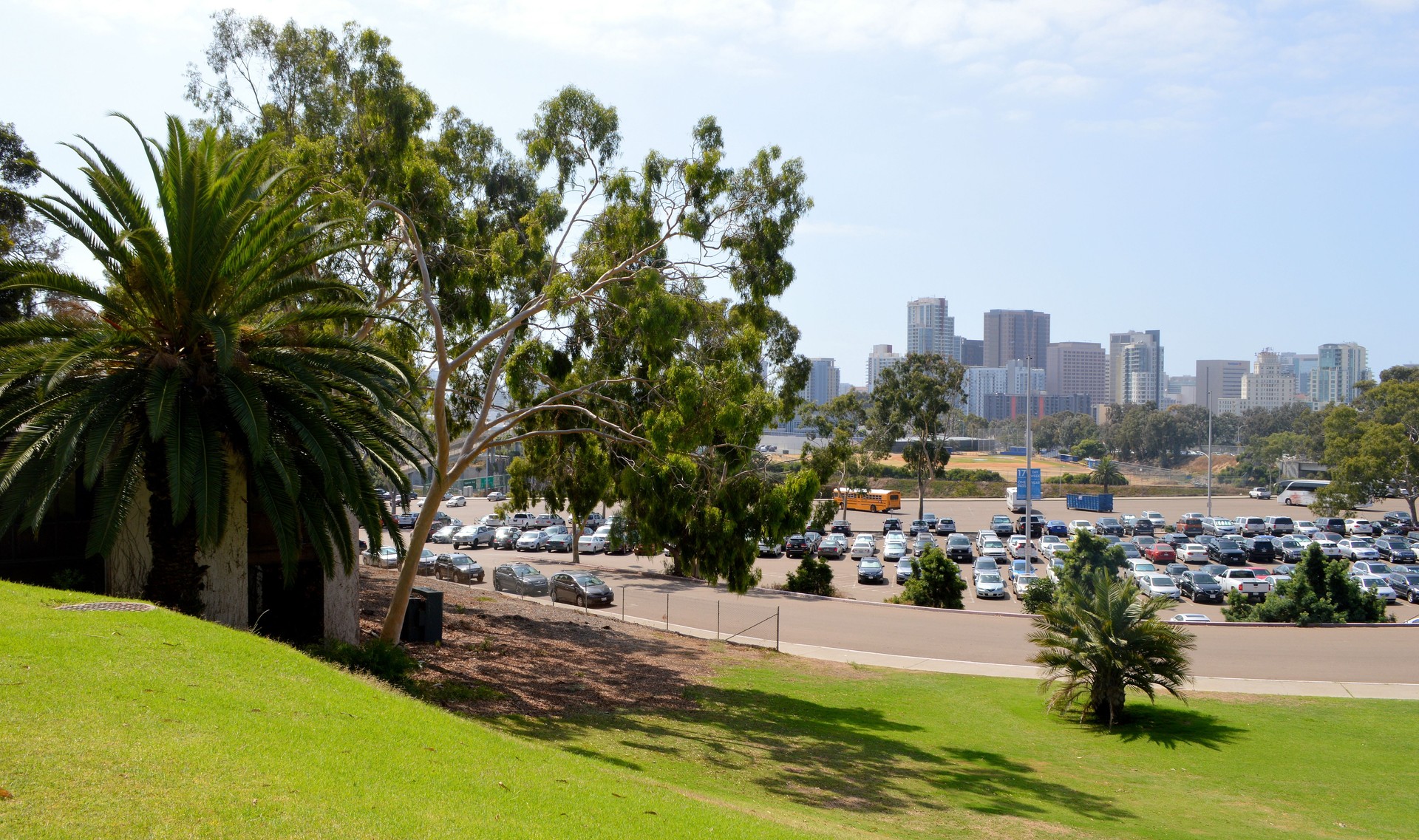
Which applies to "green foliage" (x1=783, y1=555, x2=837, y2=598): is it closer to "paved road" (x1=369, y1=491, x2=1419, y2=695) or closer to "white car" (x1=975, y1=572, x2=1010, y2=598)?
"paved road" (x1=369, y1=491, x2=1419, y2=695)

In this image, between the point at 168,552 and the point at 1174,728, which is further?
the point at 1174,728

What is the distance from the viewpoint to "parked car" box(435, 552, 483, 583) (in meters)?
37.9

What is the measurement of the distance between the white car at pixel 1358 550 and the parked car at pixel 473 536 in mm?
45631

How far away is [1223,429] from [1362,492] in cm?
11625

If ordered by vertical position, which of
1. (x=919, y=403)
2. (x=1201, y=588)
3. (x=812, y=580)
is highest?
(x=919, y=403)

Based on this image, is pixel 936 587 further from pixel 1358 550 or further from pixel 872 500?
pixel 872 500

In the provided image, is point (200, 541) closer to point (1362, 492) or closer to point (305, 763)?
point (305, 763)

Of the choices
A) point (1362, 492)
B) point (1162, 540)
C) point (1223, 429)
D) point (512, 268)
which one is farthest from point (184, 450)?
point (1223, 429)

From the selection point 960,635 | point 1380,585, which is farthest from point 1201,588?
point 960,635

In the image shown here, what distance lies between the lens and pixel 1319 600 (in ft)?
94.2

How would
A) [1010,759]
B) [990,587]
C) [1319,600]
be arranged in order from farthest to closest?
[990,587] → [1319,600] → [1010,759]

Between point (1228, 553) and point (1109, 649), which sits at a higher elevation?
point (1228, 553)

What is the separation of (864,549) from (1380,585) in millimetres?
22822

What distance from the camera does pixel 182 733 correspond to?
738 centimetres
